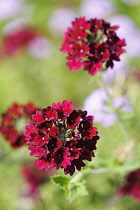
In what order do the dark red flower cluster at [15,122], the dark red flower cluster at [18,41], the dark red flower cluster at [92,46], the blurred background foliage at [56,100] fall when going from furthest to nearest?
the dark red flower cluster at [18,41]
the blurred background foliage at [56,100]
the dark red flower cluster at [15,122]
the dark red flower cluster at [92,46]

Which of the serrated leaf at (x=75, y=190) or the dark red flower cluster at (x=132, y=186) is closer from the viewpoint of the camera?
the serrated leaf at (x=75, y=190)

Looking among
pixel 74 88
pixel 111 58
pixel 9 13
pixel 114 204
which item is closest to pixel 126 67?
pixel 74 88

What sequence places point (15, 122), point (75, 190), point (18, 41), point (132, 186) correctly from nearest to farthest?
point (75, 190) → point (15, 122) → point (132, 186) → point (18, 41)

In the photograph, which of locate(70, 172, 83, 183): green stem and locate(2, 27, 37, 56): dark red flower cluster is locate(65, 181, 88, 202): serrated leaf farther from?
locate(2, 27, 37, 56): dark red flower cluster

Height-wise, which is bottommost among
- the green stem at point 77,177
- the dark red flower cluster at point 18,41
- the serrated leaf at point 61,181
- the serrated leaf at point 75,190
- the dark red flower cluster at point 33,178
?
the serrated leaf at point 75,190

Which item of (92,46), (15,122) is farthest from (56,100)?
(92,46)

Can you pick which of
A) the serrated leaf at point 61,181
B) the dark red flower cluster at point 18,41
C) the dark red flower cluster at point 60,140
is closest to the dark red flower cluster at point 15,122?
the serrated leaf at point 61,181

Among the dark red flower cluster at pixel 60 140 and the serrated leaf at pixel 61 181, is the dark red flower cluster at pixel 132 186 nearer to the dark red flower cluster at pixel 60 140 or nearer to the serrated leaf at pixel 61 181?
the serrated leaf at pixel 61 181

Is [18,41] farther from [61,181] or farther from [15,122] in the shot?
[61,181]
